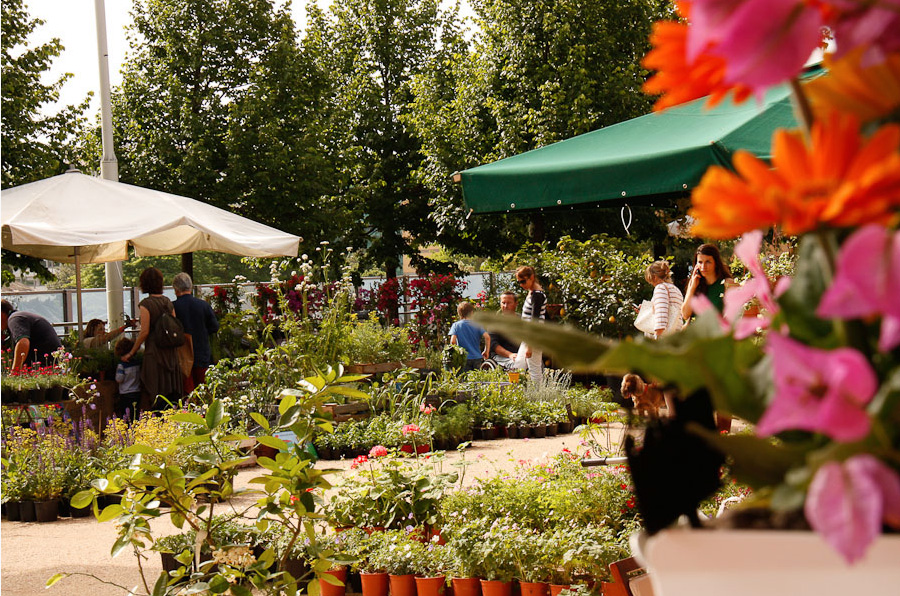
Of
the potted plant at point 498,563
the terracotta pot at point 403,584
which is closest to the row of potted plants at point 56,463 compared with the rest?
the terracotta pot at point 403,584

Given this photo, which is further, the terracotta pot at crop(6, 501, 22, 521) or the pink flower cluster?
the terracotta pot at crop(6, 501, 22, 521)

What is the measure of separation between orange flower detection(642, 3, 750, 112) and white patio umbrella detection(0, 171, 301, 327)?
7812mm

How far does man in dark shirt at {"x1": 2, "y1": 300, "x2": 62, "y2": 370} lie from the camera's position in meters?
8.01

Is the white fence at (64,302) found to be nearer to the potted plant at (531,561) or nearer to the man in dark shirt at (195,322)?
the man in dark shirt at (195,322)

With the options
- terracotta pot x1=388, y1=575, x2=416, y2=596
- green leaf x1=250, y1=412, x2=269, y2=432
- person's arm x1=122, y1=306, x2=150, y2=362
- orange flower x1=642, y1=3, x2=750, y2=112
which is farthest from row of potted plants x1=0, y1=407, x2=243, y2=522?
orange flower x1=642, y1=3, x2=750, y2=112

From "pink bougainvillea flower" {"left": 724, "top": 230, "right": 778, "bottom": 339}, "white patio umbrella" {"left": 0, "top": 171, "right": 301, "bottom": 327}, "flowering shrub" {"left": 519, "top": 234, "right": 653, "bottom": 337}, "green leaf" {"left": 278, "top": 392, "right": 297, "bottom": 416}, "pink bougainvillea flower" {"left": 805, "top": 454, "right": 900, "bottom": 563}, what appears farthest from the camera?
"flowering shrub" {"left": 519, "top": 234, "right": 653, "bottom": 337}

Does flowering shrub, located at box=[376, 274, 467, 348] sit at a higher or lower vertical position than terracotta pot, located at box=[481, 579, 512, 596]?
higher

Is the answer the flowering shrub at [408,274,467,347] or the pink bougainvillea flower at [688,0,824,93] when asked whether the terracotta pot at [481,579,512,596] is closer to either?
the pink bougainvillea flower at [688,0,824,93]

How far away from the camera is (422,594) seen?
12.6 feet

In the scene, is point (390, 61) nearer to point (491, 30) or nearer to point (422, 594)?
point (491, 30)

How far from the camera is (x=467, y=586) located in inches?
146

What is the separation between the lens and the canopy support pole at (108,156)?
449 inches

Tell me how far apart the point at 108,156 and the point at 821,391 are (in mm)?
12300

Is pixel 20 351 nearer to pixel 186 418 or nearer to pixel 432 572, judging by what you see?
pixel 432 572
